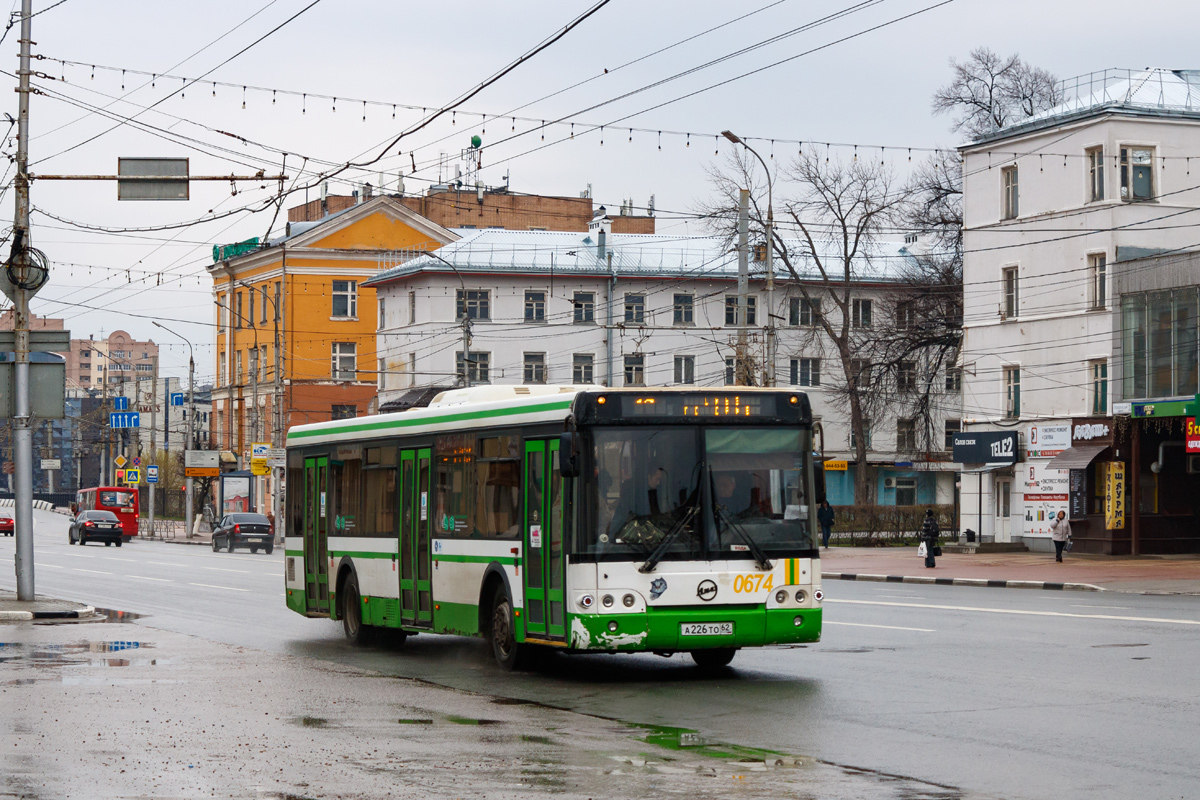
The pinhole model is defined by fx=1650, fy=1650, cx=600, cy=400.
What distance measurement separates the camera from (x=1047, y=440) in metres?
47.7

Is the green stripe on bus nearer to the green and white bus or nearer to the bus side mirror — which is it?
the green and white bus

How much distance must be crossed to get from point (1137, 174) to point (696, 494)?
35575mm

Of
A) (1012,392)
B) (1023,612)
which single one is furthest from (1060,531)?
(1023,612)

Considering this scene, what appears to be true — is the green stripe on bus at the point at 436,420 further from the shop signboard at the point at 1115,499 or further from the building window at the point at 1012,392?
the building window at the point at 1012,392

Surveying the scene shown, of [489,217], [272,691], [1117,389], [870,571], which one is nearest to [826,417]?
[489,217]

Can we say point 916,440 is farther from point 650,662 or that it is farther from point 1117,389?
point 650,662

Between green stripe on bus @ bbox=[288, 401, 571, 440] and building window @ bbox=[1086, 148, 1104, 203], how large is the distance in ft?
102

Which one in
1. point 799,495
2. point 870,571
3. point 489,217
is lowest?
point 870,571

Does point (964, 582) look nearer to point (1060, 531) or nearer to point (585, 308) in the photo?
point (1060, 531)

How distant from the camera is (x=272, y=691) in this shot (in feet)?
47.2

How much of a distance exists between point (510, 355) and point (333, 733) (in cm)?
6326

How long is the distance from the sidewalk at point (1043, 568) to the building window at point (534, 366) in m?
26.1

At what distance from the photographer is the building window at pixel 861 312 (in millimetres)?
77312

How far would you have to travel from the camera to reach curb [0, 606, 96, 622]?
23422mm
